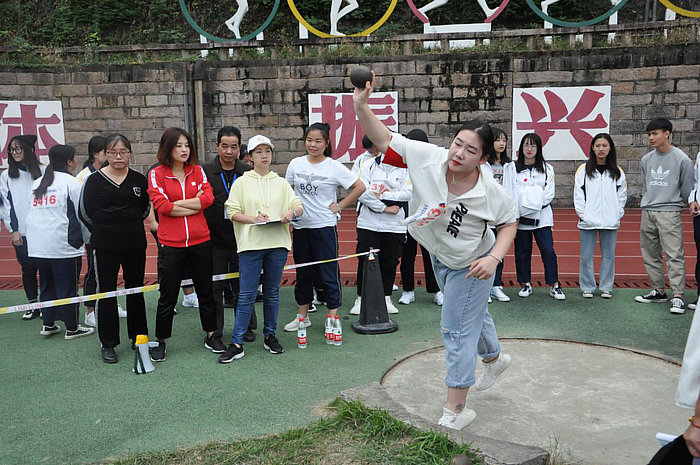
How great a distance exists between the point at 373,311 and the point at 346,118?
8521 mm

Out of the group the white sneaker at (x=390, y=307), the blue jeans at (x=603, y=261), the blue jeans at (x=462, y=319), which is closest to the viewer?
the blue jeans at (x=462, y=319)

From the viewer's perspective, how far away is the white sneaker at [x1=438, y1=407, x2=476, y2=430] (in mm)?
3379

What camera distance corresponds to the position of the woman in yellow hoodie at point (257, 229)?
4648 millimetres

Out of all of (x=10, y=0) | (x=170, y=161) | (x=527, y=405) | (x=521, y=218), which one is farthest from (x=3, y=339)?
(x=10, y=0)

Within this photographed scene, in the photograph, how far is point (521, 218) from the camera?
21.6 ft

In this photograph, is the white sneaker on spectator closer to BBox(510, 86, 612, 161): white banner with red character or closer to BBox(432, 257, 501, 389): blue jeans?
BBox(432, 257, 501, 389): blue jeans

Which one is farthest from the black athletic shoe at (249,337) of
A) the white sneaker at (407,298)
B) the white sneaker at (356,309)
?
the white sneaker at (407,298)

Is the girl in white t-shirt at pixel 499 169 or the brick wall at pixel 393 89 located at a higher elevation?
the brick wall at pixel 393 89

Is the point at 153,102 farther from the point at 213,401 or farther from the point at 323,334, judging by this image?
the point at 213,401

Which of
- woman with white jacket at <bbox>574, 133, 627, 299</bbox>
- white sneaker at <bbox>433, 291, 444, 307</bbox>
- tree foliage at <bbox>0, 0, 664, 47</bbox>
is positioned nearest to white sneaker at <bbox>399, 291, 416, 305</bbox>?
white sneaker at <bbox>433, 291, 444, 307</bbox>

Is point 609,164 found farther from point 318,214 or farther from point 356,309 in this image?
point 318,214

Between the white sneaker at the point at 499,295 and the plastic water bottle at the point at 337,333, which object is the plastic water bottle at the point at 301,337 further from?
the white sneaker at the point at 499,295

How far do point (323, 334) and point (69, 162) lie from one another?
2.88 m

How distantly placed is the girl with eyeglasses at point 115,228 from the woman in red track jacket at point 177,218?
7.2 inches
